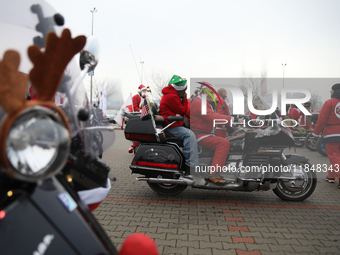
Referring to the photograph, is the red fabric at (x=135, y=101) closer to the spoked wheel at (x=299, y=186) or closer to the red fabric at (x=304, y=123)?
the spoked wheel at (x=299, y=186)

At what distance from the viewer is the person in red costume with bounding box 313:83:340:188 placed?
614 centimetres

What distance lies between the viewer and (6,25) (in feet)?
4.35

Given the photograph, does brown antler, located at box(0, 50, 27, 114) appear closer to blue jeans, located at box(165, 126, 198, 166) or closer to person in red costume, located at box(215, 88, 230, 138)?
blue jeans, located at box(165, 126, 198, 166)

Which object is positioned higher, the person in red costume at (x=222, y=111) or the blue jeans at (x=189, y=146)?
the person in red costume at (x=222, y=111)

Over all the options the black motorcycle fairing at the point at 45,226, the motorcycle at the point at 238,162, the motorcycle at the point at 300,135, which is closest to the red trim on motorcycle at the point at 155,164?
the motorcycle at the point at 238,162

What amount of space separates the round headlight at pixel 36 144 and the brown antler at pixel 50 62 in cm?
12

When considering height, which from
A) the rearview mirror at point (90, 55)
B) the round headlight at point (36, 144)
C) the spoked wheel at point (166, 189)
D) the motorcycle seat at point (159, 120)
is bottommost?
the spoked wheel at point (166, 189)

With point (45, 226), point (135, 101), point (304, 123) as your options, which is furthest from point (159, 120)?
point (304, 123)

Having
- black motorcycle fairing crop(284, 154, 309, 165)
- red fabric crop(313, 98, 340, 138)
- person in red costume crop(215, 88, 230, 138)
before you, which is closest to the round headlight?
black motorcycle fairing crop(284, 154, 309, 165)

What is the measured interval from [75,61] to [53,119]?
2.26ft

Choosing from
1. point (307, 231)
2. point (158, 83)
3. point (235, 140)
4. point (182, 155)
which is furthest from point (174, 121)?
point (158, 83)

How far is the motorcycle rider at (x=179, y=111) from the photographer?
4.69m

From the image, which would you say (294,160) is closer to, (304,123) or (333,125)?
(333,125)

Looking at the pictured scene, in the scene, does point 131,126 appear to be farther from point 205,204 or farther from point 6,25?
point 6,25
